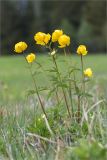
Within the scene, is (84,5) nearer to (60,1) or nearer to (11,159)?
(60,1)

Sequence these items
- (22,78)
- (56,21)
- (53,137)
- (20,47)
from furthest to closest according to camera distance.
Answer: (56,21), (22,78), (20,47), (53,137)

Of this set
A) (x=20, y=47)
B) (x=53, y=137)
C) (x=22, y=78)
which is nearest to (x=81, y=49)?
(x=20, y=47)

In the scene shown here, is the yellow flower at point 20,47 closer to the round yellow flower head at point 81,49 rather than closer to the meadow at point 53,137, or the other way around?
the meadow at point 53,137

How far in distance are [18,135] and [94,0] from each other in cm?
5280

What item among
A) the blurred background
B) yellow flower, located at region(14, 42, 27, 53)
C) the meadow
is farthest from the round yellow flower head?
the blurred background

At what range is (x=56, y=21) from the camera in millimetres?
56000

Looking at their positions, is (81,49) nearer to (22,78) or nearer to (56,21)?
(22,78)

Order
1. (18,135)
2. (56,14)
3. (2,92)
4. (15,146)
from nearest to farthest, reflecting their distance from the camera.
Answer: (15,146) → (18,135) → (2,92) → (56,14)

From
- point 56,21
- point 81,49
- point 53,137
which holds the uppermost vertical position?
point 56,21

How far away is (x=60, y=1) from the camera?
57312mm

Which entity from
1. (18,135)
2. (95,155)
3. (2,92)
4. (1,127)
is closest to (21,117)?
(1,127)

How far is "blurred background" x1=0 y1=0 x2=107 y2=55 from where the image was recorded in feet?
169

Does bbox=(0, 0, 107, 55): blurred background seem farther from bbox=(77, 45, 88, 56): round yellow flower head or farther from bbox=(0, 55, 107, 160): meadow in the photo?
bbox=(77, 45, 88, 56): round yellow flower head

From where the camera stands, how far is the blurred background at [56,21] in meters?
51.5
